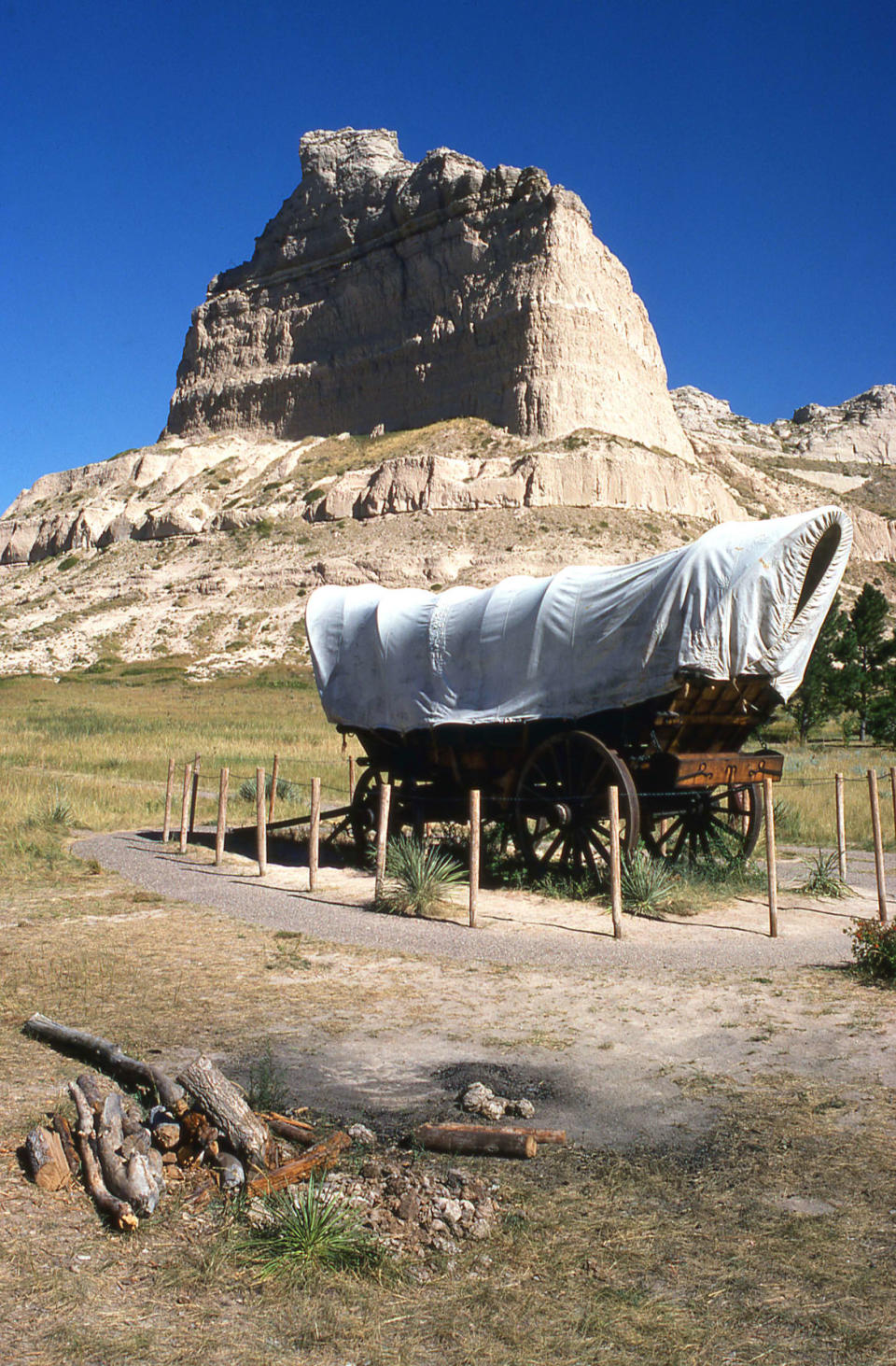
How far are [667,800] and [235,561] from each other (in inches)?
2506

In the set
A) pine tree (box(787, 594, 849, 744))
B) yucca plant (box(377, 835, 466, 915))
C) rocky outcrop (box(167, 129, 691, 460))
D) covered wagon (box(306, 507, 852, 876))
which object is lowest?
yucca plant (box(377, 835, 466, 915))

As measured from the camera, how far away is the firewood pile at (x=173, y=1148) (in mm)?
4496

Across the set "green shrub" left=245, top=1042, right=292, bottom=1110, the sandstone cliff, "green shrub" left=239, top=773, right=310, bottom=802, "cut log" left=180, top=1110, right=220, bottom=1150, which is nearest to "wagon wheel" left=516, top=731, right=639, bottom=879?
"green shrub" left=245, top=1042, right=292, bottom=1110

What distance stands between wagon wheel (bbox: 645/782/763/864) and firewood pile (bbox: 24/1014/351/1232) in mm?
8659

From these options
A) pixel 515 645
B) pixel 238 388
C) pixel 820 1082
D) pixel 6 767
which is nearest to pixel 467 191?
pixel 238 388

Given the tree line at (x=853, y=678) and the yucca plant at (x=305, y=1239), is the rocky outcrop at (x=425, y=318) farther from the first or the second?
the yucca plant at (x=305, y=1239)

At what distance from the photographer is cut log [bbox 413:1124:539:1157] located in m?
4.91

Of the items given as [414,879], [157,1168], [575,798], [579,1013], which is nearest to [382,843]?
[414,879]

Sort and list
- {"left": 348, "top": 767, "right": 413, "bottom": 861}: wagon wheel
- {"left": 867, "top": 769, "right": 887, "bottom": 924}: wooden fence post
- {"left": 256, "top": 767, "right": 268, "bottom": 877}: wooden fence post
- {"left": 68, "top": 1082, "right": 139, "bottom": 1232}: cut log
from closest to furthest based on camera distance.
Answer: {"left": 68, "top": 1082, "right": 139, "bottom": 1232}: cut log
{"left": 867, "top": 769, "right": 887, "bottom": 924}: wooden fence post
{"left": 256, "top": 767, "right": 268, "bottom": 877}: wooden fence post
{"left": 348, "top": 767, "right": 413, "bottom": 861}: wagon wheel

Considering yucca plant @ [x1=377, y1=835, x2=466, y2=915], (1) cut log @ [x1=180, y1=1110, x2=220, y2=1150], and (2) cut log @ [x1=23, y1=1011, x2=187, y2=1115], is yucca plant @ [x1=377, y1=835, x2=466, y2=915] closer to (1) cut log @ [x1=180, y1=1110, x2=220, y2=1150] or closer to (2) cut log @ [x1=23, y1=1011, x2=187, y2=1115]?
(2) cut log @ [x1=23, y1=1011, x2=187, y2=1115]

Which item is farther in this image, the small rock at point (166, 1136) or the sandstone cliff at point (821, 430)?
the sandstone cliff at point (821, 430)

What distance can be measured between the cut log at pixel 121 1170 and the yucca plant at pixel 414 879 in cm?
696

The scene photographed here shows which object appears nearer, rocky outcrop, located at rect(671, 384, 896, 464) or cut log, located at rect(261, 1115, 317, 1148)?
cut log, located at rect(261, 1115, 317, 1148)

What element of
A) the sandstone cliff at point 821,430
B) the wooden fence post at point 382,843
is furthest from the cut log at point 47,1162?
the sandstone cliff at point 821,430
